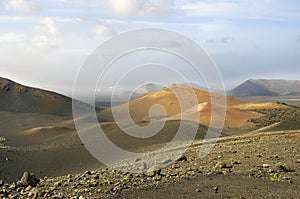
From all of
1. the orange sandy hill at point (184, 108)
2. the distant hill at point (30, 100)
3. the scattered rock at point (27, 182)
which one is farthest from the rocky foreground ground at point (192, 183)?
the distant hill at point (30, 100)

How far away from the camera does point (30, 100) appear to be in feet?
208

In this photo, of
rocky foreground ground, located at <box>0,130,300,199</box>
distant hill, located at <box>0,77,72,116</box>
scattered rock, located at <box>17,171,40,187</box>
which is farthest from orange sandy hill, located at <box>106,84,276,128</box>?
rocky foreground ground, located at <box>0,130,300,199</box>

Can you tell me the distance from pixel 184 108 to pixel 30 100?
2613 cm

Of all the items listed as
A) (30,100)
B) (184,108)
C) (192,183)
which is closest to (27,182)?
(192,183)

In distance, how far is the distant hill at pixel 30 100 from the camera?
6012cm

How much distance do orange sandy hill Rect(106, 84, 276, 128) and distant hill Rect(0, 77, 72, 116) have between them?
1032 cm

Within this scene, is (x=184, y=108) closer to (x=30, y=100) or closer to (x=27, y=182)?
(x=30, y=100)

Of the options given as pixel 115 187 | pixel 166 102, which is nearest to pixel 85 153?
pixel 115 187

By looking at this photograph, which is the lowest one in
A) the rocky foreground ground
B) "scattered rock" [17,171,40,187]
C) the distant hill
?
"scattered rock" [17,171,40,187]

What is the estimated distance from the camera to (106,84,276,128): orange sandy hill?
137ft

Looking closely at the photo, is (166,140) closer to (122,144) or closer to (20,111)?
(122,144)

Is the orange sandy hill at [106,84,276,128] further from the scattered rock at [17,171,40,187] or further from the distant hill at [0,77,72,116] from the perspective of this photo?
the scattered rock at [17,171,40,187]

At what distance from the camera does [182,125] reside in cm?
3052

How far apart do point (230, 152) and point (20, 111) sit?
47016 mm
